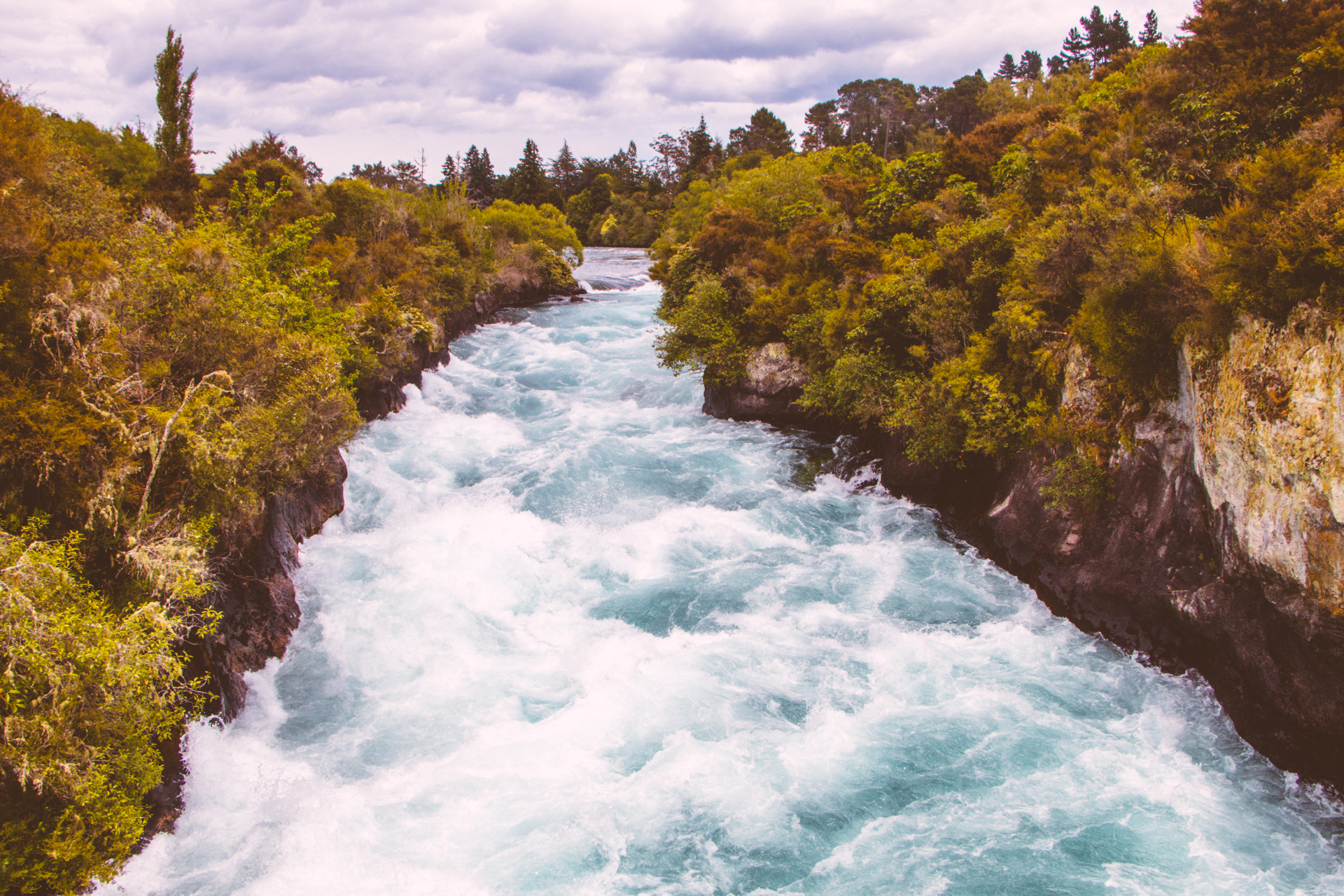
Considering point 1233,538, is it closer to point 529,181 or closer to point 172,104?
point 172,104

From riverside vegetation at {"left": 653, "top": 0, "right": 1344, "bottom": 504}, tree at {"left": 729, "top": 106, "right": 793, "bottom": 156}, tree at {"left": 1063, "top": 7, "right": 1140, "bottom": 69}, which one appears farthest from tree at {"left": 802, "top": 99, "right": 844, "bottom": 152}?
riverside vegetation at {"left": 653, "top": 0, "right": 1344, "bottom": 504}

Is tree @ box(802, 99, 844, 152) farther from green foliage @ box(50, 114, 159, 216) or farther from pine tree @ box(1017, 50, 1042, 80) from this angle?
green foliage @ box(50, 114, 159, 216)

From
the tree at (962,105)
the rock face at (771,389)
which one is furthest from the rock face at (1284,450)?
the tree at (962,105)

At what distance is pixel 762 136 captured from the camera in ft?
319

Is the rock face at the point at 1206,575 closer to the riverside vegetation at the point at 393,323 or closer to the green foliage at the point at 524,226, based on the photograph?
the riverside vegetation at the point at 393,323

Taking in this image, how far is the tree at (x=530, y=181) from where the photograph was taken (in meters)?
92.2

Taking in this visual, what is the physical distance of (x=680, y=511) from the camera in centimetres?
1852

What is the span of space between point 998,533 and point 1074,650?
11.0 feet

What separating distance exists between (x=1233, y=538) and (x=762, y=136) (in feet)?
323

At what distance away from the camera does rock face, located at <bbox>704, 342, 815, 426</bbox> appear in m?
23.7

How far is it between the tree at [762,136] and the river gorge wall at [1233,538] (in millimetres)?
89699

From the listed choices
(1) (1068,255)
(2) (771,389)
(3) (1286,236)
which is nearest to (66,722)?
(3) (1286,236)

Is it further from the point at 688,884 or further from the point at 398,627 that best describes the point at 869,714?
the point at 398,627

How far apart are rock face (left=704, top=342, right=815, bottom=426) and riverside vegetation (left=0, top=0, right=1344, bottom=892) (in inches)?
21.4
